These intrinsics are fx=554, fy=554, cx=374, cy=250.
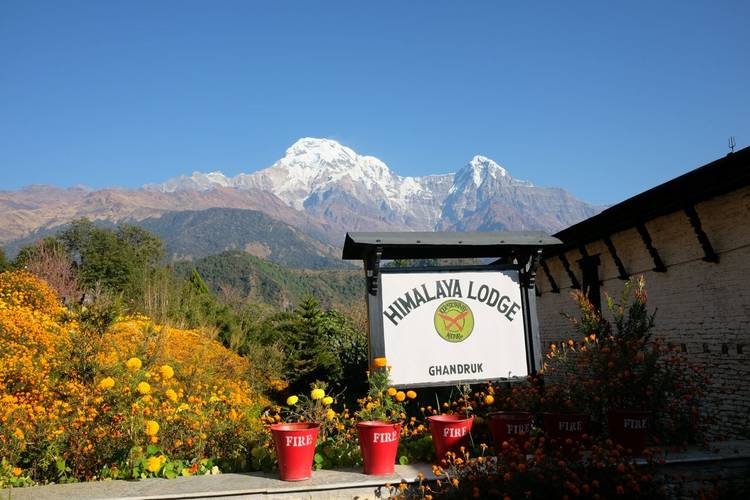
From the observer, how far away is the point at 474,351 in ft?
25.9

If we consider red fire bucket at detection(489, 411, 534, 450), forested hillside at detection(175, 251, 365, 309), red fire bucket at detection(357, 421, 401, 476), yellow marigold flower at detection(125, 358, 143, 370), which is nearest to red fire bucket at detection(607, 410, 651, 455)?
red fire bucket at detection(489, 411, 534, 450)

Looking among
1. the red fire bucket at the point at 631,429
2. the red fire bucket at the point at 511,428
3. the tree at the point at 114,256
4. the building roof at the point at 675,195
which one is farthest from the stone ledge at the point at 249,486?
the tree at the point at 114,256

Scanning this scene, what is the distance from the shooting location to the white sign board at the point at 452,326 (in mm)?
7676

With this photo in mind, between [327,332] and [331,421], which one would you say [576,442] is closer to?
[331,421]

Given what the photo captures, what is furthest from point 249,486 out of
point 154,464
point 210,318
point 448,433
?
point 210,318

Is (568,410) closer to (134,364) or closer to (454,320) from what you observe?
(454,320)

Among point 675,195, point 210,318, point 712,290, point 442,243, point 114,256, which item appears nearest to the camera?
point 442,243

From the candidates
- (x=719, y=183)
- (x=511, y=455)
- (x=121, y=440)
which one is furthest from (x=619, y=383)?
(x=121, y=440)

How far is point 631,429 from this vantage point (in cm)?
571

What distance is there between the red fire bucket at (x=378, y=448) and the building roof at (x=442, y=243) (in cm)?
280

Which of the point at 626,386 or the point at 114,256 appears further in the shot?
the point at 114,256

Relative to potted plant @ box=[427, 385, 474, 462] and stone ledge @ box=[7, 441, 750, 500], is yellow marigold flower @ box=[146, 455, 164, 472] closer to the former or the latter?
stone ledge @ box=[7, 441, 750, 500]

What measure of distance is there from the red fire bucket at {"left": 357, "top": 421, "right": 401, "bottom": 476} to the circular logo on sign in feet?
8.91

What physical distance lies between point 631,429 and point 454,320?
2788 millimetres
